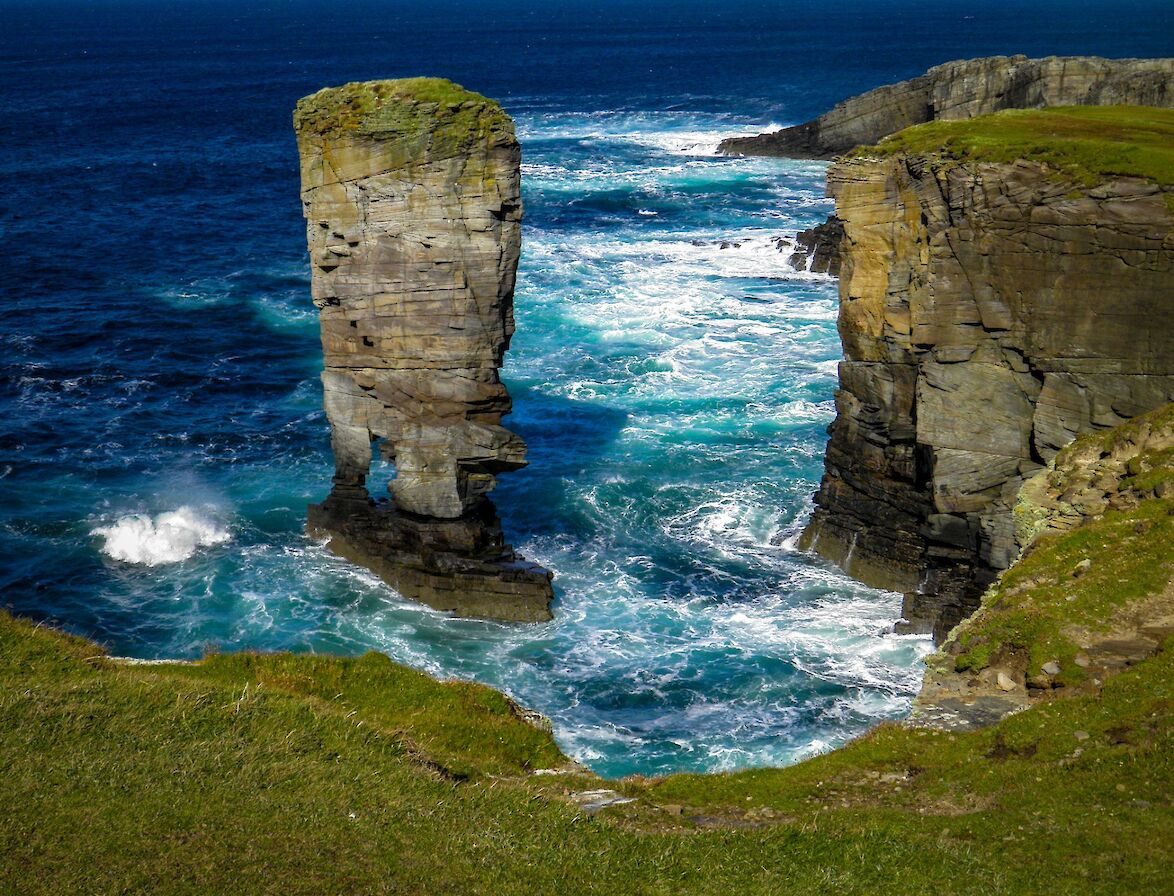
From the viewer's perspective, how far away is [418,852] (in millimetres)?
16406

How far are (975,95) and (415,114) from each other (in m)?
59.4

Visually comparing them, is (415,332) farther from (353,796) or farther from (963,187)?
(353,796)

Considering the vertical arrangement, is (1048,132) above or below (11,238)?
above

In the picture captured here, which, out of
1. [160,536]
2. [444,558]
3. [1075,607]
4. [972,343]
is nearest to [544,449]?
[444,558]

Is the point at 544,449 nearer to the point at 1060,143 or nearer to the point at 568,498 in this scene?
the point at 568,498

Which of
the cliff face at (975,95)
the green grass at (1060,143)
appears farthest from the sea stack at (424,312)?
the cliff face at (975,95)

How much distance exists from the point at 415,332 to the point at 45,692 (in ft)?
62.0

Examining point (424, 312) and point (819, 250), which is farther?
point (819, 250)

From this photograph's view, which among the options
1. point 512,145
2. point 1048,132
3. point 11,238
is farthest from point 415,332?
point 11,238

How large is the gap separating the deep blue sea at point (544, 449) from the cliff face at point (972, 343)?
2.44 meters

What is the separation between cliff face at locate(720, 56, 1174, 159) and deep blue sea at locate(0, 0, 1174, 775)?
5371mm

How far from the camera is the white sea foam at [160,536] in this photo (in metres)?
39.6

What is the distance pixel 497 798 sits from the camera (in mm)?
18562

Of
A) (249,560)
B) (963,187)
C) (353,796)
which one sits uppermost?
(963,187)
